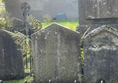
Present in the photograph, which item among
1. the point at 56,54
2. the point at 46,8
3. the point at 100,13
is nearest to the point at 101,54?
the point at 56,54

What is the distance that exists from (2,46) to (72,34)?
2151 millimetres

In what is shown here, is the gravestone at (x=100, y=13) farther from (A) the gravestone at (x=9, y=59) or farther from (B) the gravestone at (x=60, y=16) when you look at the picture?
(B) the gravestone at (x=60, y=16)

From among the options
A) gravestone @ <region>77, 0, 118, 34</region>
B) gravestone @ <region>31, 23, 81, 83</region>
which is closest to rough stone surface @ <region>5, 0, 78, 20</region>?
gravestone @ <region>77, 0, 118, 34</region>

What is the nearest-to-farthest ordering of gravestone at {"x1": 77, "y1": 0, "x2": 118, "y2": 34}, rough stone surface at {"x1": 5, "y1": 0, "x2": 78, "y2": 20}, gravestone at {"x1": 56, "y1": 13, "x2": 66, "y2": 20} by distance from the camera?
gravestone at {"x1": 77, "y1": 0, "x2": 118, "y2": 34} < gravestone at {"x1": 56, "y1": 13, "x2": 66, "y2": 20} < rough stone surface at {"x1": 5, "y1": 0, "x2": 78, "y2": 20}

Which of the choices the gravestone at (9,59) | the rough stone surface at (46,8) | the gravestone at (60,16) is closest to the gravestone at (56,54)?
the gravestone at (9,59)

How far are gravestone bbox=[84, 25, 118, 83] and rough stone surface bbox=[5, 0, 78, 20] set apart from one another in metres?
13.5

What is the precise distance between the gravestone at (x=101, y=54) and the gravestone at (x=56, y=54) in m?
0.43

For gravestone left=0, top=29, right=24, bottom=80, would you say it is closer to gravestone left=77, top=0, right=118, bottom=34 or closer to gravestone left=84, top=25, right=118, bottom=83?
gravestone left=84, top=25, right=118, bottom=83

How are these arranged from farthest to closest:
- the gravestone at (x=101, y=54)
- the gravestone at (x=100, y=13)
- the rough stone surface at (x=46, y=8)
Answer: the rough stone surface at (x=46, y=8) < the gravestone at (x=100, y=13) < the gravestone at (x=101, y=54)

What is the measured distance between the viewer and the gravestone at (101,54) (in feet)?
12.5

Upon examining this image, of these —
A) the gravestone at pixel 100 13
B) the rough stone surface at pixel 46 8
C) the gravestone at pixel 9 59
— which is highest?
the rough stone surface at pixel 46 8

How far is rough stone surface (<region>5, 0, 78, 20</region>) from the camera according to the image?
55.6ft

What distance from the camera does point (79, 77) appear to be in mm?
4441

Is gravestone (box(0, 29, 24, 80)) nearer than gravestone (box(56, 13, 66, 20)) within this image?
Yes
